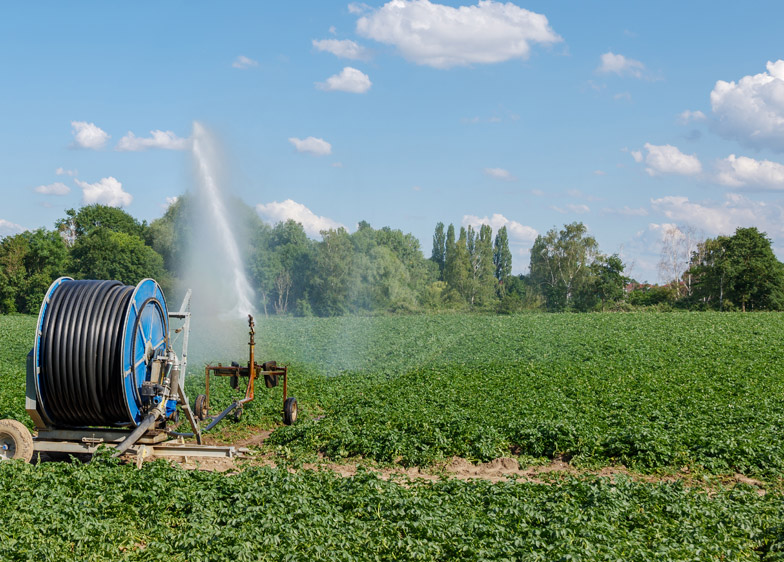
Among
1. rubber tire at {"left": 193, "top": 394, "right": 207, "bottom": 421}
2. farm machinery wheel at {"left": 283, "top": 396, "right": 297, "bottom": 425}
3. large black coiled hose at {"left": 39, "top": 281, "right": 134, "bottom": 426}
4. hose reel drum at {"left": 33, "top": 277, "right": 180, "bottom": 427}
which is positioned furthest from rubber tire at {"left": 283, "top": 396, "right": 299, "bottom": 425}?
large black coiled hose at {"left": 39, "top": 281, "right": 134, "bottom": 426}

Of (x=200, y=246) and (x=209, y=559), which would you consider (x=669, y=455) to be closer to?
(x=209, y=559)

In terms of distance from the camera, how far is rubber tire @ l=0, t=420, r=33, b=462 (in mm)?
10898

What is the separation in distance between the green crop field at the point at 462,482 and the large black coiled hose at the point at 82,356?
1.14 m

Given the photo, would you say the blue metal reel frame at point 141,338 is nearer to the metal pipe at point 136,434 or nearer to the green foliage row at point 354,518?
the metal pipe at point 136,434

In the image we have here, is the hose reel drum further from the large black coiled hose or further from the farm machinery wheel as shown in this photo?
the farm machinery wheel

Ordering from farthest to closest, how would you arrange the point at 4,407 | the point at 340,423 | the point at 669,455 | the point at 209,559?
the point at 4,407 < the point at 340,423 < the point at 669,455 < the point at 209,559

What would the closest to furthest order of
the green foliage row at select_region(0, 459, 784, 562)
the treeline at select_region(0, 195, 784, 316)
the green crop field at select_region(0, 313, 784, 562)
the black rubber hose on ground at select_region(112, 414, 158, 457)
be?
the green foliage row at select_region(0, 459, 784, 562) → the green crop field at select_region(0, 313, 784, 562) → the black rubber hose on ground at select_region(112, 414, 158, 457) → the treeline at select_region(0, 195, 784, 316)

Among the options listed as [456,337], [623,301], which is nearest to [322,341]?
[456,337]

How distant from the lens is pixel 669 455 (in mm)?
12828

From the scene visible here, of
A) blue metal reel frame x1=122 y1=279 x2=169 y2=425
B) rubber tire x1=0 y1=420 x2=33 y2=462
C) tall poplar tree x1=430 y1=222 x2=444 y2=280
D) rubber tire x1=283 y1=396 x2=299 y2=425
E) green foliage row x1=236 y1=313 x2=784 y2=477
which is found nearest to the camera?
rubber tire x1=0 y1=420 x2=33 y2=462

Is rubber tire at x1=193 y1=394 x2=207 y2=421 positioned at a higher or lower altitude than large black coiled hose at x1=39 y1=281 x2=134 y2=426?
lower

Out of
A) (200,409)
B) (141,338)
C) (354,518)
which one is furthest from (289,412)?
(354,518)

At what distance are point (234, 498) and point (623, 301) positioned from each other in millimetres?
71212

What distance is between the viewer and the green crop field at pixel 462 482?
775 cm
